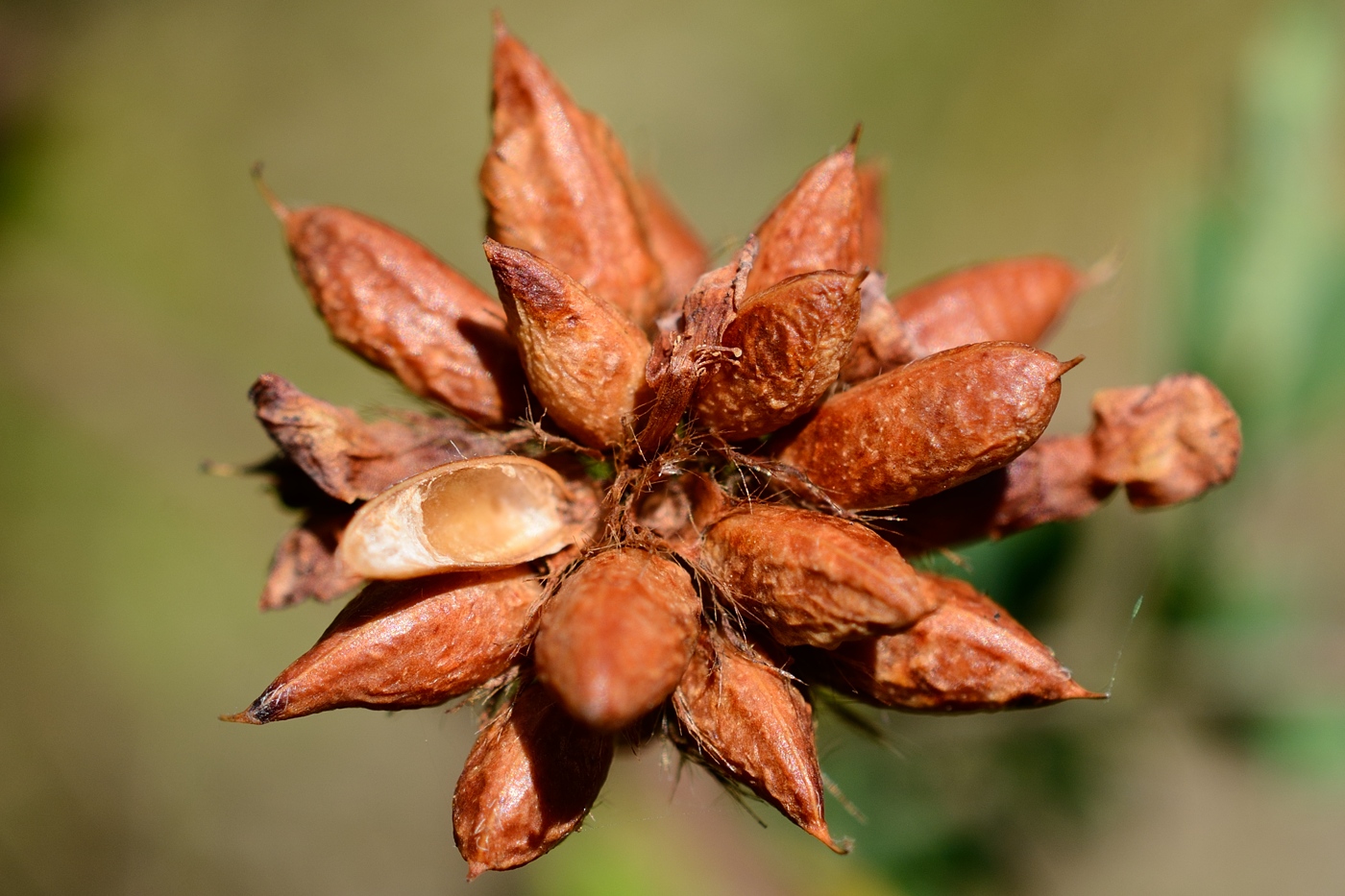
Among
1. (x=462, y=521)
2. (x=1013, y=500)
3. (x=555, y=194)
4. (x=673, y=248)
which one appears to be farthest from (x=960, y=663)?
(x=673, y=248)

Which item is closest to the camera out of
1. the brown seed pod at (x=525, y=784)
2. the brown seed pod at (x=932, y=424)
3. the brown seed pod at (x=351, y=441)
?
the brown seed pod at (x=932, y=424)

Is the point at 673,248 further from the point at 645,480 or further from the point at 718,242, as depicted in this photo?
the point at 718,242

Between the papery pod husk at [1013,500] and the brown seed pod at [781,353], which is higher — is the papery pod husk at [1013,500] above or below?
below

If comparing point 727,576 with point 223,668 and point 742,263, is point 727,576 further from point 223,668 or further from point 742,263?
point 223,668

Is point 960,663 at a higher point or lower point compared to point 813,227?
lower

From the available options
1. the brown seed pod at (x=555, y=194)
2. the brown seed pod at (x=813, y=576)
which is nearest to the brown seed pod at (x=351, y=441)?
the brown seed pod at (x=555, y=194)

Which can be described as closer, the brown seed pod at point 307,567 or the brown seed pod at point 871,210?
the brown seed pod at point 307,567

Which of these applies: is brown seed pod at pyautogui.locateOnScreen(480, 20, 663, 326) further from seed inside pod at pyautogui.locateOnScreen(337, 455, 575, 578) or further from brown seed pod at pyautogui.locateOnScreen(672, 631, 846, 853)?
brown seed pod at pyautogui.locateOnScreen(672, 631, 846, 853)

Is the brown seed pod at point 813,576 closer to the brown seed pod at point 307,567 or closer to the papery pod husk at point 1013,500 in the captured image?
the papery pod husk at point 1013,500
